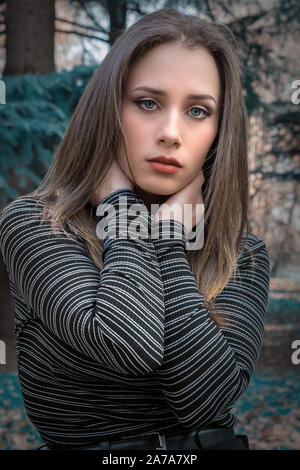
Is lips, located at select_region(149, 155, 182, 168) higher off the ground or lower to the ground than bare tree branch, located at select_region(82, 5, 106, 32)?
lower

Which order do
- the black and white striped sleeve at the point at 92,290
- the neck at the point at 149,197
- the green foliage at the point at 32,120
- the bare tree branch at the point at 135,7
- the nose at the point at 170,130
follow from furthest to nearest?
the bare tree branch at the point at 135,7 → the green foliage at the point at 32,120 → the neck at the point at 149,197 → the nose at the point at 170,130 → the black and white striped sleeve at the point at 92,290

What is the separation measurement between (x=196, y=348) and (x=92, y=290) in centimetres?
29

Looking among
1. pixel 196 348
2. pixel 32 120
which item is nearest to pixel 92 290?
pixel 196 348

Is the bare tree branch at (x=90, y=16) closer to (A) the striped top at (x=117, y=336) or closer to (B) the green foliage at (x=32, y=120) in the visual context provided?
(B) the green foliage at (x=32, y=120)

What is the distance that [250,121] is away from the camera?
422 cm

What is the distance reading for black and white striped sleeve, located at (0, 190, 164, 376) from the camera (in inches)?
43.3

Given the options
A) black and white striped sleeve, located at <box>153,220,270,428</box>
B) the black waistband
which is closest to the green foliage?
black and white striped sleeve, located at <box>153,220,270,428</box>

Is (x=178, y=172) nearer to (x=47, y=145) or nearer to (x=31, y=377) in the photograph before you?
(x=31, y=377)

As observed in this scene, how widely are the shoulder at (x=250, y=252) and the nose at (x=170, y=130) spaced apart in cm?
41

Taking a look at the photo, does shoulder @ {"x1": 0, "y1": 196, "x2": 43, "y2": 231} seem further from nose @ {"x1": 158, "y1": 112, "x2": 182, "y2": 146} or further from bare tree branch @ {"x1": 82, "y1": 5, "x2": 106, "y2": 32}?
bare tree branch @ {"x1": 82, "y1": 5, "x2": 106, "y2": 32}

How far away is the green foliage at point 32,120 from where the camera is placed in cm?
354

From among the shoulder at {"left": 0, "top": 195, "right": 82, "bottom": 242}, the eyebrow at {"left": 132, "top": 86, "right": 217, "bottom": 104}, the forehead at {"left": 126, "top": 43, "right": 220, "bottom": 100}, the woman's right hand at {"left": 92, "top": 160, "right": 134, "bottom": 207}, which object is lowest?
the shoulder at {"left": 0, "top": 195, "right": 82, "bottom": 242}

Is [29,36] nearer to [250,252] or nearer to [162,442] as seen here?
[250,252]

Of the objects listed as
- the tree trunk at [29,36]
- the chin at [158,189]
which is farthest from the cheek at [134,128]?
the tree trunk at [29,36]
